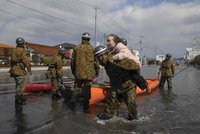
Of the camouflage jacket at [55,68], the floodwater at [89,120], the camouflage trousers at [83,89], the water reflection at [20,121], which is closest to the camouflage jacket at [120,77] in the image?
the floodwater at [89,120]

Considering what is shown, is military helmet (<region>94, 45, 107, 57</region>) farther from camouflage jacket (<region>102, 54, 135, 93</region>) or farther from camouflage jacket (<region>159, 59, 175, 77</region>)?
camouflage jacket (<region>159, 59, 175, 77</region>)

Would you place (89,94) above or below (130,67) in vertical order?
below

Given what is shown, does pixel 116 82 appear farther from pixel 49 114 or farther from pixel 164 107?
pixel 164 107

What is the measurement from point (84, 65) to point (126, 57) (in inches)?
64.9

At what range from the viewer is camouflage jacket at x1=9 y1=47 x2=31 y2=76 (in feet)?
31.5

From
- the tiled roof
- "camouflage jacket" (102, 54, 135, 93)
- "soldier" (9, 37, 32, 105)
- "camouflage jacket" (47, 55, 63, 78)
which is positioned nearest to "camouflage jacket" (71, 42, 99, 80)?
"camouflage jacket" (102, 54, 135, 93)

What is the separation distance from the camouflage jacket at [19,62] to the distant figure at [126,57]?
10.9 feet

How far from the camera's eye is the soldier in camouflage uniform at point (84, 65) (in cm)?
849

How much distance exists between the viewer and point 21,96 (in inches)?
389

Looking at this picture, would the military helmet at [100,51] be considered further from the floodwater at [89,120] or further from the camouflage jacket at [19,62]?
the camouflage jacket at [19,62]

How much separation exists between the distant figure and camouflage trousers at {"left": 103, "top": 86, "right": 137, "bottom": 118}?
254 mm

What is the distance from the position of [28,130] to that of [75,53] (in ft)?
9.55

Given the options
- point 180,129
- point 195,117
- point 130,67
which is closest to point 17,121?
point 130,67

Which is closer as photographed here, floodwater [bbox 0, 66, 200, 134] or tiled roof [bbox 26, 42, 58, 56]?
floodwater [bbox 0, 66, 200, 134]
